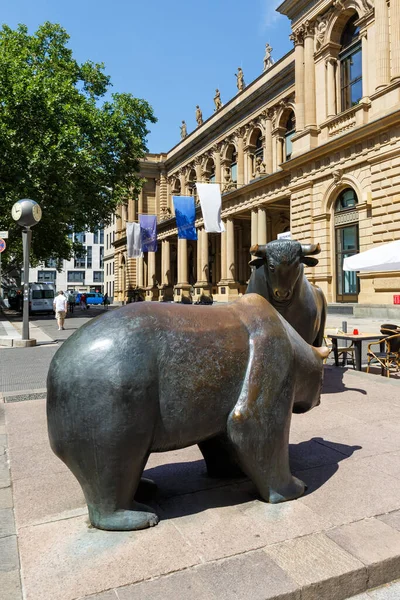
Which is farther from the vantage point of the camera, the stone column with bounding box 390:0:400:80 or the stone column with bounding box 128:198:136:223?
the stone column with bounding box 128:198:136:223

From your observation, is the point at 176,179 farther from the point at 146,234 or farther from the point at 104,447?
the point at 104,447

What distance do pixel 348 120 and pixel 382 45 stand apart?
3.58 m

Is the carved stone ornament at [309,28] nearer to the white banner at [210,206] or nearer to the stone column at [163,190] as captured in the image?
the white banner at [210,206]

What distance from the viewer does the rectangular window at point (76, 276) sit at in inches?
3639

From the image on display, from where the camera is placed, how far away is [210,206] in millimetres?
26016

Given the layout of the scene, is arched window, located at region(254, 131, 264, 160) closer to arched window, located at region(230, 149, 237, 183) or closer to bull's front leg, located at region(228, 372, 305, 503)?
arched window, located at region(230, 149, 237, 183)

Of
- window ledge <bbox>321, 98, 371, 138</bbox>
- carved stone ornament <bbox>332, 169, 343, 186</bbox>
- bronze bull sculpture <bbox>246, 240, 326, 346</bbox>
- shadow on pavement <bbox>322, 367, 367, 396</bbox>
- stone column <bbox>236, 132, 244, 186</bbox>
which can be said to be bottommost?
shadow on pavement <bbox>322, 367, 367, 396</bbox>

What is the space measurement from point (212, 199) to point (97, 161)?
7.27 meters

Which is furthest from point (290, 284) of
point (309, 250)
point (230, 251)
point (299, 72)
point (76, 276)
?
point (76, 276)

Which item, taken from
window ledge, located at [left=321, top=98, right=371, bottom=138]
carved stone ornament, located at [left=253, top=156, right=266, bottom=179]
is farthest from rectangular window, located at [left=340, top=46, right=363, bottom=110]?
carved stone ornament, located at [left=253, top=156, right=266, bottom=179]

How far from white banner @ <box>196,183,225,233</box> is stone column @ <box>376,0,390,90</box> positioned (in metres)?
10.2

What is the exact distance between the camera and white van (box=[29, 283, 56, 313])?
112 feet

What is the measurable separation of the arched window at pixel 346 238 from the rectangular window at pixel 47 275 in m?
76.8

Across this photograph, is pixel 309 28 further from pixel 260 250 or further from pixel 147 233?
pixel 260 250
